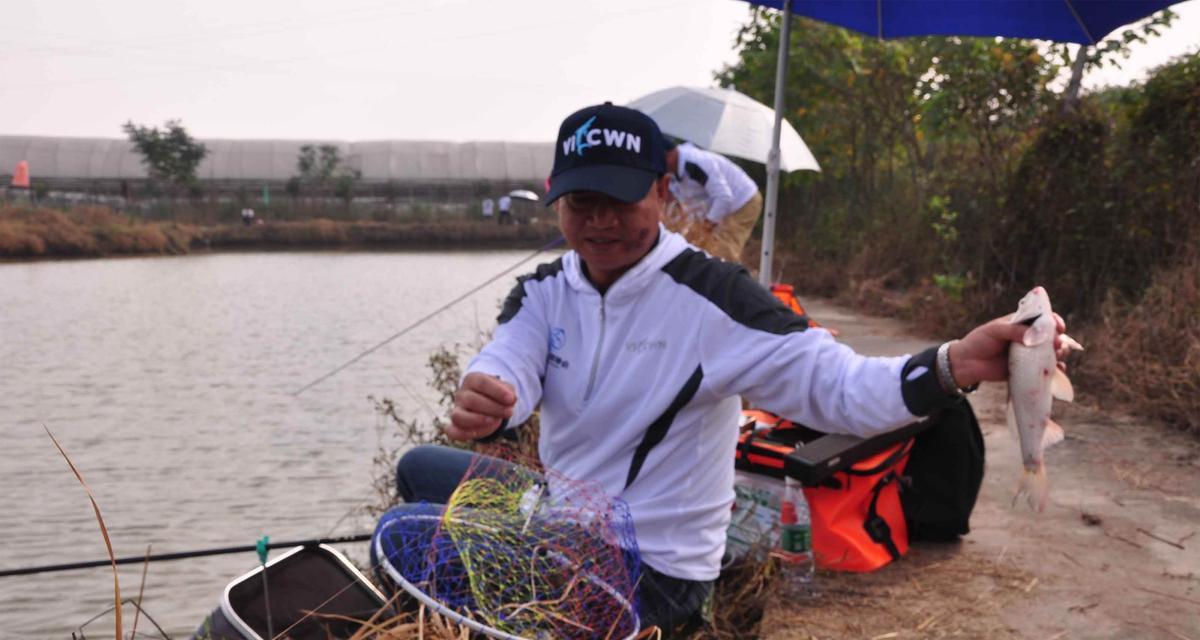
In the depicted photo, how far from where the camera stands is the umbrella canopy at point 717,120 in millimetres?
8305

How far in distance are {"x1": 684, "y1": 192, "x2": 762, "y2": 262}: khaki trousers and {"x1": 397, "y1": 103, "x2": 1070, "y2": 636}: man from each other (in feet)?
14.4

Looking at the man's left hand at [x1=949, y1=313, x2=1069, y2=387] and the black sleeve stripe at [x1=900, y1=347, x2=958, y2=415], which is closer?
the man's left hand at [x1=949, y1=313, x2=1069, y2=387]

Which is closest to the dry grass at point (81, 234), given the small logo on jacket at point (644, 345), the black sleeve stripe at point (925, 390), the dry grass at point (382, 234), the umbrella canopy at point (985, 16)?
the dry grass at point (382, 234)

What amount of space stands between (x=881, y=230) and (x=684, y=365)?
12.7 meters

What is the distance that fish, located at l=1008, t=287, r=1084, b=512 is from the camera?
1.71 m

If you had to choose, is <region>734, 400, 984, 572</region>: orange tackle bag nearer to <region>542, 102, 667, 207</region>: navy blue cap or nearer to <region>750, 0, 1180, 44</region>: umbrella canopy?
<region>542, 102, 667, 207</region>: navy blue cap

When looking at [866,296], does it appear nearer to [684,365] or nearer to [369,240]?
[684,365]

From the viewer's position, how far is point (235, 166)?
5166cm

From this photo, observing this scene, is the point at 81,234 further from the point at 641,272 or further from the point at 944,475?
the point at 641,272

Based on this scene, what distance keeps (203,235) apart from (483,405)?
1454 inches

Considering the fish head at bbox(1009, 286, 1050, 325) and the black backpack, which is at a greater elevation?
the fish head at bbox(1009, 286, 1050, 325)

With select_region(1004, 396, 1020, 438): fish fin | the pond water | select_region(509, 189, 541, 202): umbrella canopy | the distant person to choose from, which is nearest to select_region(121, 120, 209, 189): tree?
the distant person

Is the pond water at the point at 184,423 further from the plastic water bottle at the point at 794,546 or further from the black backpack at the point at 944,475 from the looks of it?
the black backpack at the point at 944,475

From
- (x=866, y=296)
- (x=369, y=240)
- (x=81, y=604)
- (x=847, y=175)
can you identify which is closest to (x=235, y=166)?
(x=369, y=240)
